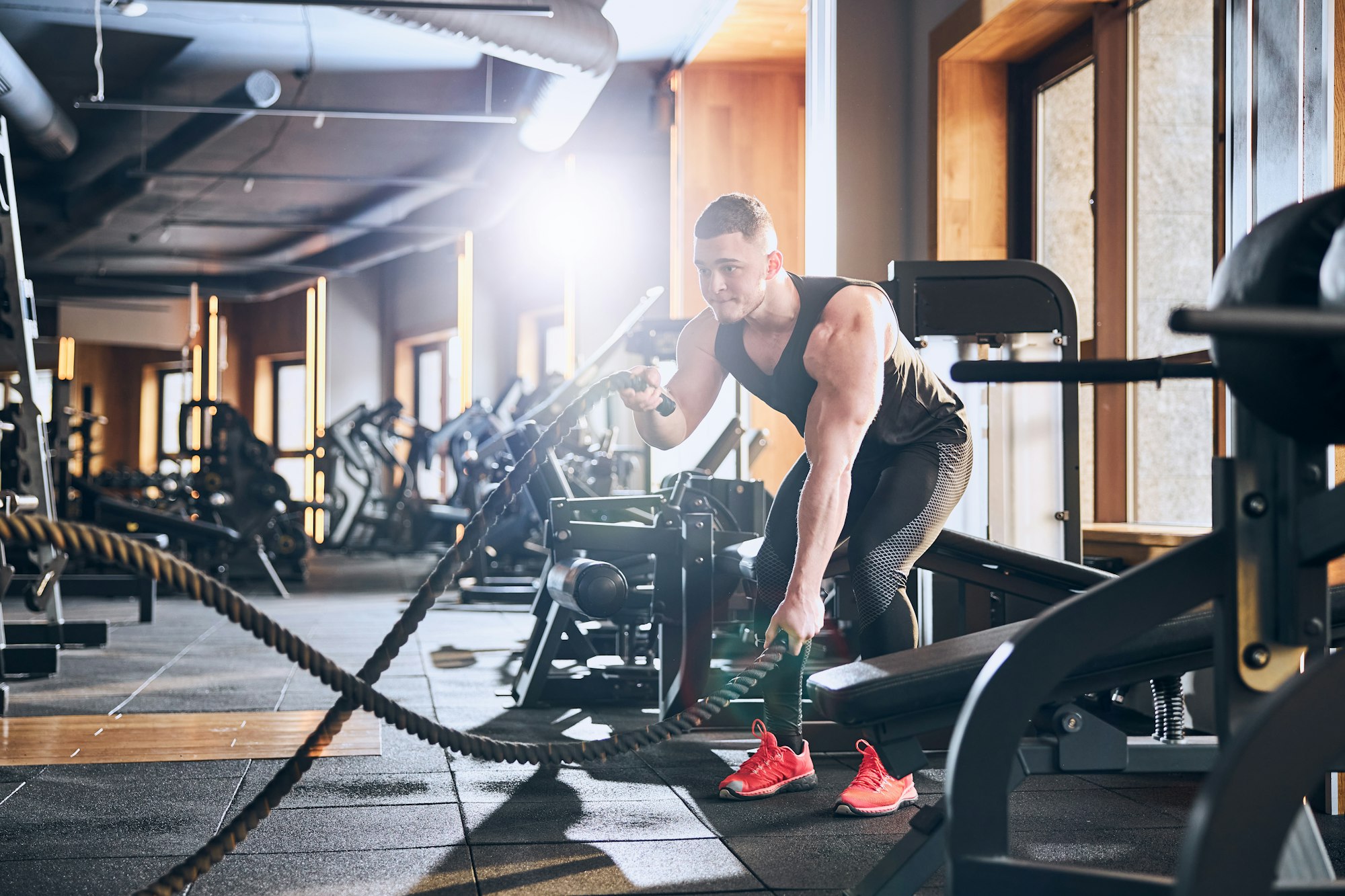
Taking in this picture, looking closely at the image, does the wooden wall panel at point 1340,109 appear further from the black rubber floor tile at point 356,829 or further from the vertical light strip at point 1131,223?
the black rubber floor tile at point 356,829

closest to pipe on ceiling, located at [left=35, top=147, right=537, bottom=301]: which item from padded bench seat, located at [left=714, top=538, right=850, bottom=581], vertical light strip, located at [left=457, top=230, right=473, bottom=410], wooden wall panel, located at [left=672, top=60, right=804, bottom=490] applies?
vertical light strip, located at [left=457, top=230, right=473, bottom=410]

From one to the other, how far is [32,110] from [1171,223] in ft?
21.8

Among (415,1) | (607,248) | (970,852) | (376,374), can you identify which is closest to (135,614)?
(415,1)

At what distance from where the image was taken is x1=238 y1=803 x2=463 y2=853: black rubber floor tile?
2.16 meters

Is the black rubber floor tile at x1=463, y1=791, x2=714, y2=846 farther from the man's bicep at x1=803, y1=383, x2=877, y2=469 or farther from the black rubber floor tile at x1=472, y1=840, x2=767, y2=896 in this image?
the man's bicep at x1=803, y1=383, x2=877, y2=469

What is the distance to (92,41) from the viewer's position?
7.36m

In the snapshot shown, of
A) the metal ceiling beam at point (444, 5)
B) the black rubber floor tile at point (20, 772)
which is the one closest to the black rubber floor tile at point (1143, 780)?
the black rubber floor tile at point (20, 772)

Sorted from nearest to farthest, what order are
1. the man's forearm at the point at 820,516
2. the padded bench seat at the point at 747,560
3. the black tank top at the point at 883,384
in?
1. the man's forearm at the point at 820,516
2. the black tank top at the point at 883,384
3. the padded bench seat at the point at 747,560

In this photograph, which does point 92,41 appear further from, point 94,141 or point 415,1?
point 415,1

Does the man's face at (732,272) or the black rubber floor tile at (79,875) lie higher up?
the man's face at (732,272)

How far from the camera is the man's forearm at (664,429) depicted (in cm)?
247

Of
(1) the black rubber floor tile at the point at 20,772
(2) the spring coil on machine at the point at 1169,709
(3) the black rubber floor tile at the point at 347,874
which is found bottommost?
(1) the black rubber floor tile at the point at 20,772

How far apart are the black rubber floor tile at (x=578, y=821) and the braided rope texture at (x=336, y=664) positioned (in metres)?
0.46

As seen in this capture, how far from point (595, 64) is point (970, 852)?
215 inches
